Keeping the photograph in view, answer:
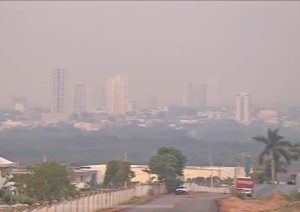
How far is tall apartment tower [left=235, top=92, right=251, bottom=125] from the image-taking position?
458ft

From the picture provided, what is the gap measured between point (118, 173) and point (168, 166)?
292 inches

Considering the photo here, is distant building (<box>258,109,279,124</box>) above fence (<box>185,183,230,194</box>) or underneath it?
above

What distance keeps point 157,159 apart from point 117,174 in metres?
7.60

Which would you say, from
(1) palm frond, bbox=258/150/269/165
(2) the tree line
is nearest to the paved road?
(2) the tree line

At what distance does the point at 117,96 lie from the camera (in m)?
156

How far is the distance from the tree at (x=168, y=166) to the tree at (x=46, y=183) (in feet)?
102

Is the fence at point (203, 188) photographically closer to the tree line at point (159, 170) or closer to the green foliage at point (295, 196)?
the tree line at point (159, 170)

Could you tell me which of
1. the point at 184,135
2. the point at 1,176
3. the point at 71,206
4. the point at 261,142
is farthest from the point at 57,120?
the point at 71,206

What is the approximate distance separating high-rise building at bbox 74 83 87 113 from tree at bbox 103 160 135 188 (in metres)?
72.1

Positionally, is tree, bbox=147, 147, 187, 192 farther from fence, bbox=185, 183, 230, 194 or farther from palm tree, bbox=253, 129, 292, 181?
palm tree, bbox=253, 129, 292, 181

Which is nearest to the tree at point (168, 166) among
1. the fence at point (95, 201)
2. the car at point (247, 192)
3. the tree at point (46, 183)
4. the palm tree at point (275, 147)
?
the palm tree at point (275, 147)

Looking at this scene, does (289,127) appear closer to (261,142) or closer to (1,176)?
(261,142)

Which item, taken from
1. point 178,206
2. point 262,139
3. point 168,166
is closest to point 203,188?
point 168,166

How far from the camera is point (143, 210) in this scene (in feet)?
129
